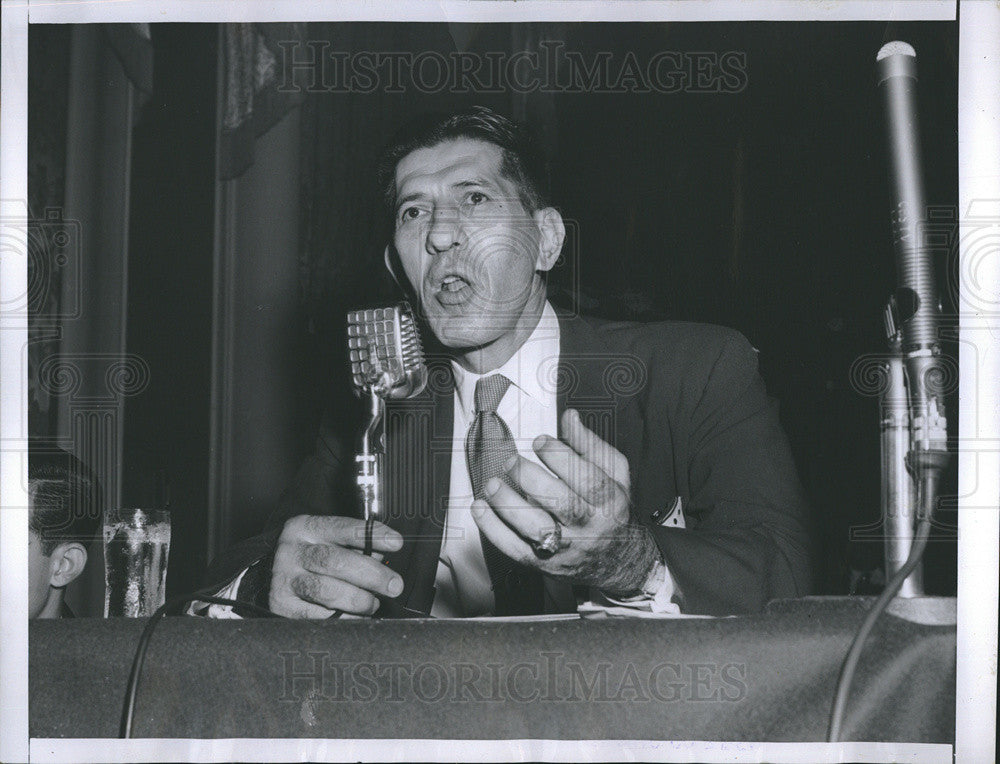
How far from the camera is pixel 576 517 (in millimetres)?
719

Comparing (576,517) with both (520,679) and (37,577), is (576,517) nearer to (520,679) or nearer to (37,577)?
(520,679)

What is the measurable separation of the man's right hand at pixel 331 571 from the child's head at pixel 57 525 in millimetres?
171

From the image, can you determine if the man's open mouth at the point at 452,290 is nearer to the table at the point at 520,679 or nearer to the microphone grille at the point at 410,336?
the microphone grille at the point at 410,336

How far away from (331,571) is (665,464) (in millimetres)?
283

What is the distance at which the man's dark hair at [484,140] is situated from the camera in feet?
2.46

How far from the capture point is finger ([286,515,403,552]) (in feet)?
2.43

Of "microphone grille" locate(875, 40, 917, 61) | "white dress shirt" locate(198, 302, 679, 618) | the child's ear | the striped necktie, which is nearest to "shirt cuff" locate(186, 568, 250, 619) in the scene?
"white dress shirt" locate(198, 302, 679, 618)

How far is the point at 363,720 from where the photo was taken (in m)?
0.74

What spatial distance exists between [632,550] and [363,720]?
26 cm

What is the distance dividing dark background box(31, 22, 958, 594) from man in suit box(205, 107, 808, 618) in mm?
24

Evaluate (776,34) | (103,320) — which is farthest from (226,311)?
(776,34)

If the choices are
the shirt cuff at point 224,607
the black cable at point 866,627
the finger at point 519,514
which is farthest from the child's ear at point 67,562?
the black cable at point 866,627

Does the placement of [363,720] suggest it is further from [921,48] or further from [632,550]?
[921,48]

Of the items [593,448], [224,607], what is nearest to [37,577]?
[224,607]
